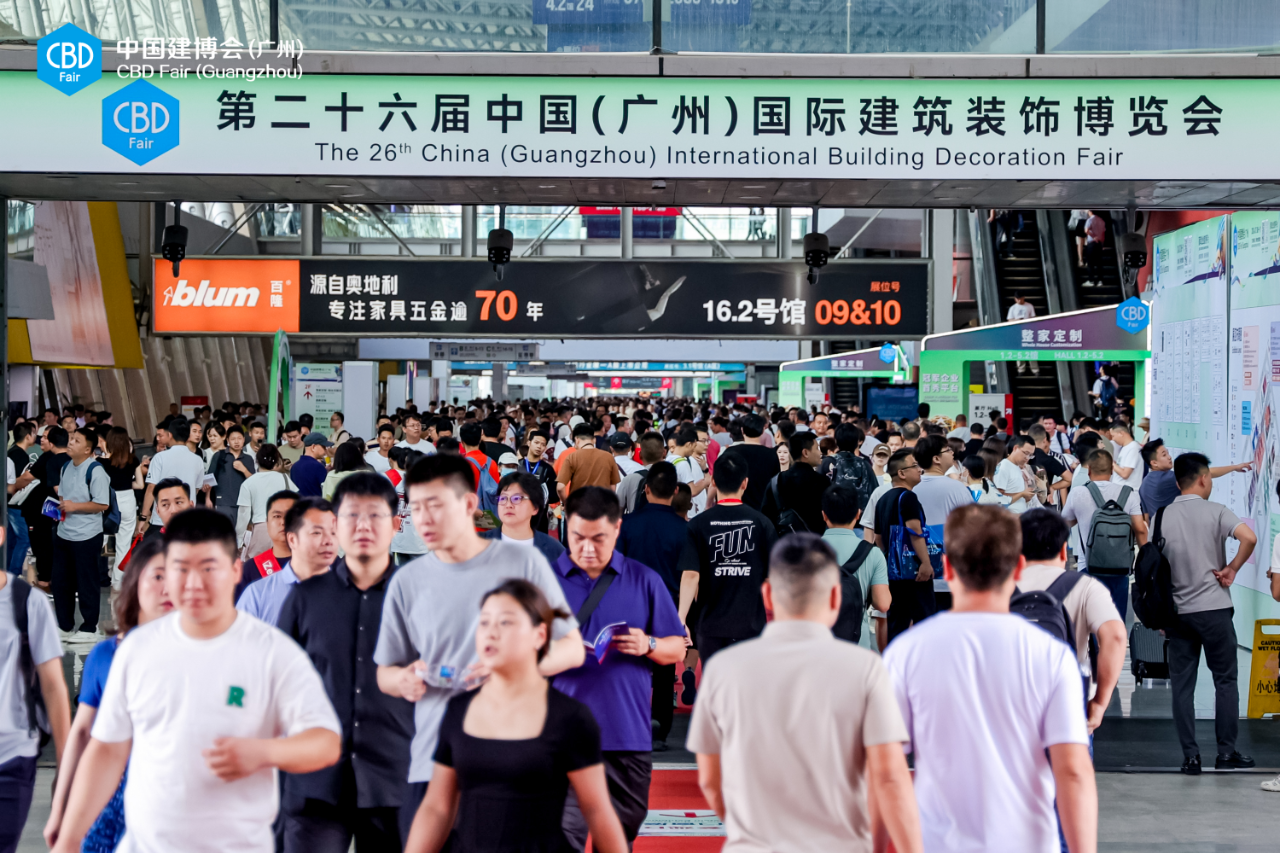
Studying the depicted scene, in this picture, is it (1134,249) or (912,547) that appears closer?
(912,547)

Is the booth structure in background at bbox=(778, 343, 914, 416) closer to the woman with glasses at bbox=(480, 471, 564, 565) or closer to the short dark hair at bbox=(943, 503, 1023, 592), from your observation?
the woman with glasses at bbox=(480, 471, 564, 565)

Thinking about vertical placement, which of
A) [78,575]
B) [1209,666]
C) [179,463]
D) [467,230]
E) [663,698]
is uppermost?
→ [467,230]

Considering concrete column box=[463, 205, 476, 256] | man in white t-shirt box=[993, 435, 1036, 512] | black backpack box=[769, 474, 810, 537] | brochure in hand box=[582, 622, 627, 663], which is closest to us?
brochure in hand box=[582, 622, 627, 663]

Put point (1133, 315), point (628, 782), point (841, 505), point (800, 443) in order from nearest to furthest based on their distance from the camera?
point (628, 782)
point (841, 505)
point (800, 443)
point (1133, 315)

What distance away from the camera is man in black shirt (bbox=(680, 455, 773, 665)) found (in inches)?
229

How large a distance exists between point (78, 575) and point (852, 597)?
20.2ft

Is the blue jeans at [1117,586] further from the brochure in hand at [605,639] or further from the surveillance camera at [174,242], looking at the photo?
the surveillance camera at [174,242]

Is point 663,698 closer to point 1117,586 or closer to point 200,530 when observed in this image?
point 1117,586

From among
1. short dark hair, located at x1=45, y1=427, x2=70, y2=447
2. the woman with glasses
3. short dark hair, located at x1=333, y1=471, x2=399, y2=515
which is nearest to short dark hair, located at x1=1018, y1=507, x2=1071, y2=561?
the woman with glasses

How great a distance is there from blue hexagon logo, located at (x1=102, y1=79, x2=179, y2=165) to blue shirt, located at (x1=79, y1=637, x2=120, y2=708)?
3766mm

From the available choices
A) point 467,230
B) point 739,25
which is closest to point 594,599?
point 739,25

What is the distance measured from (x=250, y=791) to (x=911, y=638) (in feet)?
5.19

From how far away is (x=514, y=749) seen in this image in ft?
9.17

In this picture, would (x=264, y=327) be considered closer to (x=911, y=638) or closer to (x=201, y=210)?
(x=911, y=638)
